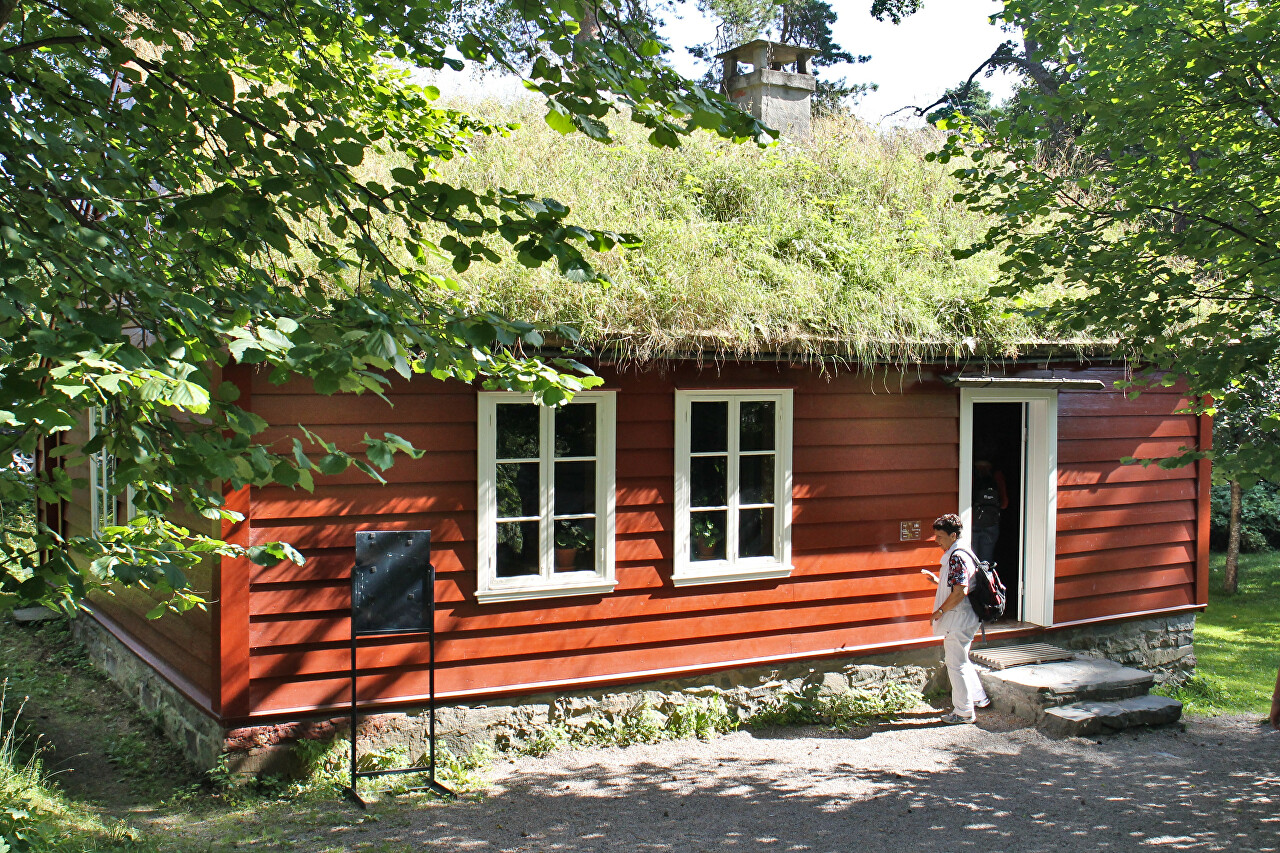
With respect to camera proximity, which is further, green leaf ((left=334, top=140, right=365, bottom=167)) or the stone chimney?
the stone chimney

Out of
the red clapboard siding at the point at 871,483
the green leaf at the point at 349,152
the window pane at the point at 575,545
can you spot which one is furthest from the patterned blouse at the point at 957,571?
the green leaf at the point at 349,152

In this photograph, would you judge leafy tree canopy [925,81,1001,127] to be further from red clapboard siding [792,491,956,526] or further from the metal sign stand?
the metal sign stand

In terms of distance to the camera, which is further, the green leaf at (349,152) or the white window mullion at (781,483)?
the white window mullion at (781,483)

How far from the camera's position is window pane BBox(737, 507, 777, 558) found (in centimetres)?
820

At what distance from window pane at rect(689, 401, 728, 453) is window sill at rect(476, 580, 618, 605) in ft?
4.39

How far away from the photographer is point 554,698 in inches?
297

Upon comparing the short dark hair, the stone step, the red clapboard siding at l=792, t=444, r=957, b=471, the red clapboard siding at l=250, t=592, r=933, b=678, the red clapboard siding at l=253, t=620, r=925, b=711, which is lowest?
the stone step

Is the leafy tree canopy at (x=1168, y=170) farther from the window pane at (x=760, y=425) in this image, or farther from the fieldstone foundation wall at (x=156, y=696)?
the fieldstone foundation wall at (x=156, y=696)

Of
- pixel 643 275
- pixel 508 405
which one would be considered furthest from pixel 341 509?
pixel 643 275

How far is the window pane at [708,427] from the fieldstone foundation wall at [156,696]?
13.4 ft

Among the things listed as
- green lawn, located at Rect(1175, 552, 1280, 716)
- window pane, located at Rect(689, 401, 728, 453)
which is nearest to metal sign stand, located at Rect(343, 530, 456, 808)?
window pane, located at Rect(689, 401, 728, 453)

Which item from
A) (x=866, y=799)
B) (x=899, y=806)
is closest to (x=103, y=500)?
(x=866, y=799)

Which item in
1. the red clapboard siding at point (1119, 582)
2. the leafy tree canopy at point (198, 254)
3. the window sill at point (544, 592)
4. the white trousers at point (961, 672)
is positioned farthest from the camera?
the red clapboard siding at point (1119, 582)

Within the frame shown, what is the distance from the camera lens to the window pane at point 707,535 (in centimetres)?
809
